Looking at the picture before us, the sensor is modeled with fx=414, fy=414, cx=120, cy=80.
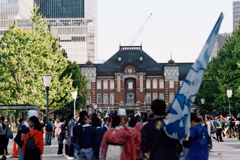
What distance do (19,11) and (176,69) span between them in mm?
75943

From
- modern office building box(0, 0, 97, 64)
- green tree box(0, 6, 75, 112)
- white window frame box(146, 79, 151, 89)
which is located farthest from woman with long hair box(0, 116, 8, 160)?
modern office building box(0, 0, 97, 64)

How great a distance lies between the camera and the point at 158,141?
5.73 meters

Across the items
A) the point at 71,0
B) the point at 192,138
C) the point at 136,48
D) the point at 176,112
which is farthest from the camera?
the point at 71,0

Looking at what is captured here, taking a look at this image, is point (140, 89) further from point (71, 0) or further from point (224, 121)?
point (71, 0)

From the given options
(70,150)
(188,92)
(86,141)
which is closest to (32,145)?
(86,141)

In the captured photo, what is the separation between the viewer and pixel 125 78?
273ft

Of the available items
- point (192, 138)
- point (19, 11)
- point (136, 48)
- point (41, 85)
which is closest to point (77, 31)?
point (19, 11)

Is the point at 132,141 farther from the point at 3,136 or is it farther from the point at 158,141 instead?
the point at 3,136

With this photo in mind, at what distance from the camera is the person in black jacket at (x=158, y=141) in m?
5.70

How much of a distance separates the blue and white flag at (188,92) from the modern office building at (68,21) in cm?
12637

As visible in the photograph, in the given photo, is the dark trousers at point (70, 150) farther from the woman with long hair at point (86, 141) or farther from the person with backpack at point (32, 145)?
the person with backpack at point (32, 145)

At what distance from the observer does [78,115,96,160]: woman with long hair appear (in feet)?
30.3

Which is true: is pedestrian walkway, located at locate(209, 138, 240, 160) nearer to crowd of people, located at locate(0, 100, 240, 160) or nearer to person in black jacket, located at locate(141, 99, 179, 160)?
crowd of people, located at locate(0, 100, 240, 160)

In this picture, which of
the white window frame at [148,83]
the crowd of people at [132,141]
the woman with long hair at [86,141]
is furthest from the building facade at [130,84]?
the woman with long hair at [86,141]
